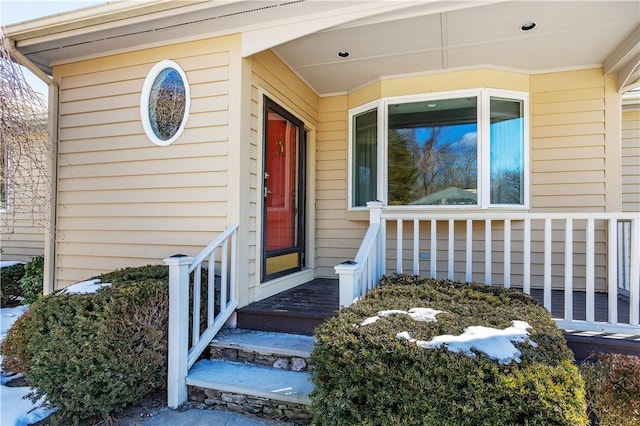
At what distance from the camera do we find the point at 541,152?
421 cm

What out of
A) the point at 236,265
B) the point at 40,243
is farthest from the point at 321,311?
the point at 40,243

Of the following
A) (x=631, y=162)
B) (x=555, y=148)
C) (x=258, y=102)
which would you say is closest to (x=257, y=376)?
(x=258, y=102)

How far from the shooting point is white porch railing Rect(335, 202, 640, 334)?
2.60 m

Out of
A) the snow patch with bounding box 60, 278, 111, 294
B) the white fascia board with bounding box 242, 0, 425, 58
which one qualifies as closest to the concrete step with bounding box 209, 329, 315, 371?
the snow patch with bounding box 60, 278, 111, 294

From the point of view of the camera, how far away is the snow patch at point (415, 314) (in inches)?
83.1

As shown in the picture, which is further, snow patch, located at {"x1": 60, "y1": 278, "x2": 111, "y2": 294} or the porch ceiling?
the porch ceiling

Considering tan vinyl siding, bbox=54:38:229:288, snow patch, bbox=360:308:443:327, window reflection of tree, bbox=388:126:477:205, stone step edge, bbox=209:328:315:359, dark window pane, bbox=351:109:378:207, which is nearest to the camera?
snow patch, bbox=360:308:443:327

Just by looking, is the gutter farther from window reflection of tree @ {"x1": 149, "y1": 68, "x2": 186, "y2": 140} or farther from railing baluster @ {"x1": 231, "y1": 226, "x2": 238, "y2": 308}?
railing baluster @ {"x1": 231, "y1": 226, "x2": 238, "y2": 308}

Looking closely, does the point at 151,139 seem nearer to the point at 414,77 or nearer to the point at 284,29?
the point at 284,29

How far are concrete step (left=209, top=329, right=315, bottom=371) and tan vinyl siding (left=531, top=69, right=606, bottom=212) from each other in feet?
10.4

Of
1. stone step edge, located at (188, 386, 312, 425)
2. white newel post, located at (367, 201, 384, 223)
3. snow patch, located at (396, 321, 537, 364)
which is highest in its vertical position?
white newel post, located at (367, 201, 384, 223)

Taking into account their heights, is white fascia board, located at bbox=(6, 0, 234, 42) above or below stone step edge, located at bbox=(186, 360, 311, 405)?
above

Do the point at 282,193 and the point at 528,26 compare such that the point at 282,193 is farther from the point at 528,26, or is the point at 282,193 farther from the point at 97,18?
the point at 528,26

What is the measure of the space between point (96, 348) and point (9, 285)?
4915mm
